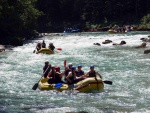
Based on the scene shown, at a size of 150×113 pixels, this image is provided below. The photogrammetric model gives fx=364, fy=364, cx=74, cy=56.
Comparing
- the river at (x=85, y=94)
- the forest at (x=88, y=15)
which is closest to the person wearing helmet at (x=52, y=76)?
the river at (x=85, y=94)

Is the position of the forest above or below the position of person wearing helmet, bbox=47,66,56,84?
above

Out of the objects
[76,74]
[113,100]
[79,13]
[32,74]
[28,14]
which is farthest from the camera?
[79,13]

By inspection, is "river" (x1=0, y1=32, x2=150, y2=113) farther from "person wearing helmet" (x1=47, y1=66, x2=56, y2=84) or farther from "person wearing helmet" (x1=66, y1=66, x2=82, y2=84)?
"person wearing helmet" (x1=47, y1=66, x2=56, y2=84)

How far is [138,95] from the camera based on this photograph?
13047 mm

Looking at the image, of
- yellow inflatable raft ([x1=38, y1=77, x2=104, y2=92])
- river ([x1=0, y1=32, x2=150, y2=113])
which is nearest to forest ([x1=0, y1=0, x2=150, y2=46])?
river ([x1=0, y1=32, x2=150, y2=113])

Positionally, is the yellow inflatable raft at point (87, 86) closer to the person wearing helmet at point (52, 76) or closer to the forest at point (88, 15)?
the person wearing helmet at point (52, 76)

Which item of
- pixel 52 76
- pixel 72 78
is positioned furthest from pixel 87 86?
pixel 52 76

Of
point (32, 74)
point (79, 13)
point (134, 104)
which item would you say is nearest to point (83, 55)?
point (32, 74)

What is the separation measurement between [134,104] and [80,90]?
9.28ft

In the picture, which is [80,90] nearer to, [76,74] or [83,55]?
[76,74]

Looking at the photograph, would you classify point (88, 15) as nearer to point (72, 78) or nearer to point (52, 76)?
point (52, 76)

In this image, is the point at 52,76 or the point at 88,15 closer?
the point at 52,76

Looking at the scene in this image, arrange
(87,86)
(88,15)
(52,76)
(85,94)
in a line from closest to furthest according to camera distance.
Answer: (85,94) → (87,86) → (52,76) → (88,15)

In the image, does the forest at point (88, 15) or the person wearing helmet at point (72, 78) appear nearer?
the person wearing helmet at point (72, 78)
